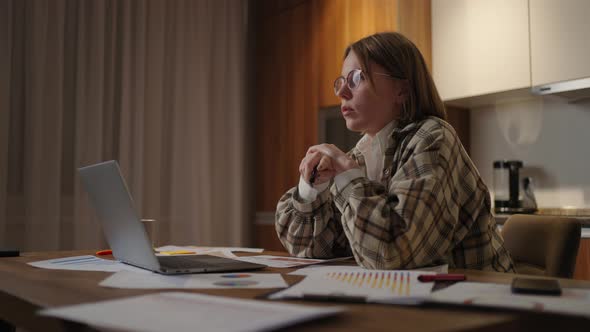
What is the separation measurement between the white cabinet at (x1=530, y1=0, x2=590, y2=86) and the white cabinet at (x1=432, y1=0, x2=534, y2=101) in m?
0.05

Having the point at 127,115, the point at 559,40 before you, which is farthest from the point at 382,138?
the point at 127,115

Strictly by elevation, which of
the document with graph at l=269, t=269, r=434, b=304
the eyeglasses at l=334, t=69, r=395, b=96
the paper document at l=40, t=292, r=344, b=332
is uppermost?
the eyeglasses at l=334, t=69, r=395, b=96

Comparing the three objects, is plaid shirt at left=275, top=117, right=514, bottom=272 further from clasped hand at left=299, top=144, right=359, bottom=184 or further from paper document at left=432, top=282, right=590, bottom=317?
paper document at left=432, top=282, right=590, bottom=317

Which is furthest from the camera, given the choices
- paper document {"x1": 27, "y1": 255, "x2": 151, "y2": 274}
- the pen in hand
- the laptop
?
the pen in hand

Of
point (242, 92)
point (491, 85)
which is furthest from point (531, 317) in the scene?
→ point (242, 92)

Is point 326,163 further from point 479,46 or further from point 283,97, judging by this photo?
point 283,97

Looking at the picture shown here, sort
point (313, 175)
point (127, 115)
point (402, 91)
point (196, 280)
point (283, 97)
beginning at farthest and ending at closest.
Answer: point (283, 97) < point (127, 115) < point (402, 91) < point (313, 175) < point (196, 280)

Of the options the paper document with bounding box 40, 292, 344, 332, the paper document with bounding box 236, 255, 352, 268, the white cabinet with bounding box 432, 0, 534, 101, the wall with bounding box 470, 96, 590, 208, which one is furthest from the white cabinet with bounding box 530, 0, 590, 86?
the paper document with bounding box 40, 292, 344, 332

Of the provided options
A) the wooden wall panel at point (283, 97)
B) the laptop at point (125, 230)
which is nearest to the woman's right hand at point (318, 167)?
the laptop at point (125, 230)

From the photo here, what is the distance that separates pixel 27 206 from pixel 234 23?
188 centimetres

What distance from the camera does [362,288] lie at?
2.64ft

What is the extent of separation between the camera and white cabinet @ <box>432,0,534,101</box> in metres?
2.80

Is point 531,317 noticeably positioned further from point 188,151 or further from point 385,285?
point 188,151

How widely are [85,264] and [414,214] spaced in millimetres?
712
